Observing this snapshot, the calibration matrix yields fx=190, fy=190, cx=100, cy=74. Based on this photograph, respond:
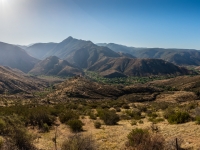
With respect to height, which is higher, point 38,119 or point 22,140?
point 22,140

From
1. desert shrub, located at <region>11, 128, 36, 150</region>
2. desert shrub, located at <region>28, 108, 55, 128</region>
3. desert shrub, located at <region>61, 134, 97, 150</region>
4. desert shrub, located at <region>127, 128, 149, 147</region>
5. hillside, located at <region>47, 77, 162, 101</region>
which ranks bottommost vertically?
hillside, located at <region>47, 77, 162, 101</region>

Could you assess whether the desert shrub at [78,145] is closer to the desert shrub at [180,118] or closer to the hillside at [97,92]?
the desert shrub at [180,118]

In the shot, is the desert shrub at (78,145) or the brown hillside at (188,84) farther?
the brown hillside at (188,84)

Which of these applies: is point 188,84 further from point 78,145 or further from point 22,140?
point 22,140

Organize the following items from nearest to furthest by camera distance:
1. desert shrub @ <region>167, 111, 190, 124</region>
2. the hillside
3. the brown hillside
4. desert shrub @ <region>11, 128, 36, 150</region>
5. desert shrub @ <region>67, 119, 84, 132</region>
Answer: desert shrub @ <region>11, 128, 36, 150</region>
desert shrub @ <region>167, 111, 190, 124</region>
desert shrub @ <region>67, 119, 84, 132</region>
the hillside
the brown hillside

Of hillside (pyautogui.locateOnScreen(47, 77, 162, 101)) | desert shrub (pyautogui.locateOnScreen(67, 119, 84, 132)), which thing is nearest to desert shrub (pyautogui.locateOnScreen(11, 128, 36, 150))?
desert shrub (pyautogui.locateOnScreen(67, 119, 84, 132))

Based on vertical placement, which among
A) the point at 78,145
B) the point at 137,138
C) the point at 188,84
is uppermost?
the point at 137,138

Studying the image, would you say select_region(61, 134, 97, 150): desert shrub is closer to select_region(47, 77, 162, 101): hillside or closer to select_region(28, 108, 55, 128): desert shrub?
select_region(28, 108, 55, 128): desert shrub

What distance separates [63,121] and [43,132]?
10.0ft

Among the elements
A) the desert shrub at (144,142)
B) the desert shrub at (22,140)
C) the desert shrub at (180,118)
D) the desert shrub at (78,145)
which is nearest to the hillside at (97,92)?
the desert shrub at (180,118)

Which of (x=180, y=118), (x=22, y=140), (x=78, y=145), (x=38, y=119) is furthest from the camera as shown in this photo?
(x=38, y=119)

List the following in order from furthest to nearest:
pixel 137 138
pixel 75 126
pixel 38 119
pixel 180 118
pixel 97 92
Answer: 1. pixel 97 92
2. pixel 38 119
3. pixel 75 126
4. pixel 180 118
5. pixel 137 138

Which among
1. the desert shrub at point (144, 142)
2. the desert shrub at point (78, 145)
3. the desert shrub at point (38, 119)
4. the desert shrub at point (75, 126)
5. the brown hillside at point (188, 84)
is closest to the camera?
the desert shrub at point (144, 142)

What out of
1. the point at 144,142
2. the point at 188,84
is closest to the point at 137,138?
the point at 144,142
